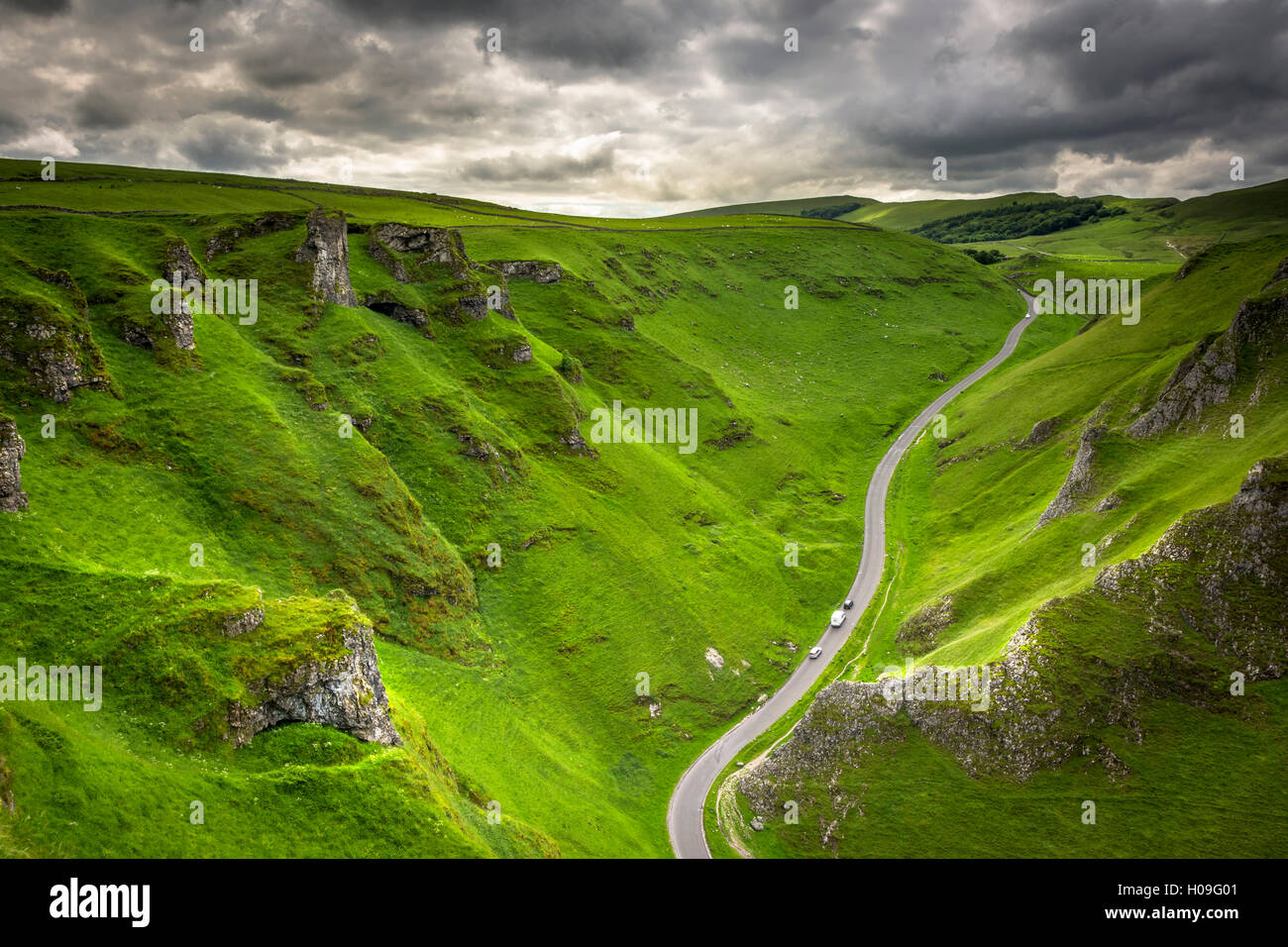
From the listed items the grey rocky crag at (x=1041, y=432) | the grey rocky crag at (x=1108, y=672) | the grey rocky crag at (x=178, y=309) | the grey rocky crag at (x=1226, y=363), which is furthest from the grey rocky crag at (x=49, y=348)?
the grey rocky crag at (x=1041, y=432)

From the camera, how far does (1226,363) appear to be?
83625mm

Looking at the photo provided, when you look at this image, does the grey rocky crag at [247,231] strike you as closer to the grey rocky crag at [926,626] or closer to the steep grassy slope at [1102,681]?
the steep grassy slope at [1102,681]

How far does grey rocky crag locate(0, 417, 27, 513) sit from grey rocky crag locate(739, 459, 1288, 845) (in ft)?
201

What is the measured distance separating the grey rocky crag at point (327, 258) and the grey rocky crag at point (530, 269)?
51.8 metres

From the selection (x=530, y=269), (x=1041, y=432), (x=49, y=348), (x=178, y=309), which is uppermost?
(x=530, y=269)

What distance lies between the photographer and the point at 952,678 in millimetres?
60469

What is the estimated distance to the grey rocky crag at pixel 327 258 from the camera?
320 feet

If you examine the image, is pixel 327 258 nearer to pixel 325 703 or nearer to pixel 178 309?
pixel 178 309

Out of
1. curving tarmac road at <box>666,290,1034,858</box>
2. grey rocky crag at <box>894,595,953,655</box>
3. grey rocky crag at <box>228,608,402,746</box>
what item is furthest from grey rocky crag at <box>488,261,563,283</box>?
grey rocky crag at <box>228,608,402,746</box>

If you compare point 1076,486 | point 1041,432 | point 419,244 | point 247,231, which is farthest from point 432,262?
point 1041,432

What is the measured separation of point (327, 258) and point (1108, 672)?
104575 millimetres

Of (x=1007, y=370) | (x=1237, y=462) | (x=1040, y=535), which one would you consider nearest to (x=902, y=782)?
(x=1040, y=535)

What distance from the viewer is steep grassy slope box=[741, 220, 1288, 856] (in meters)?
50.5

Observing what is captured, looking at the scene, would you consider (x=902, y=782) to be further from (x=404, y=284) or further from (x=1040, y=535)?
(x=404, y=284)
